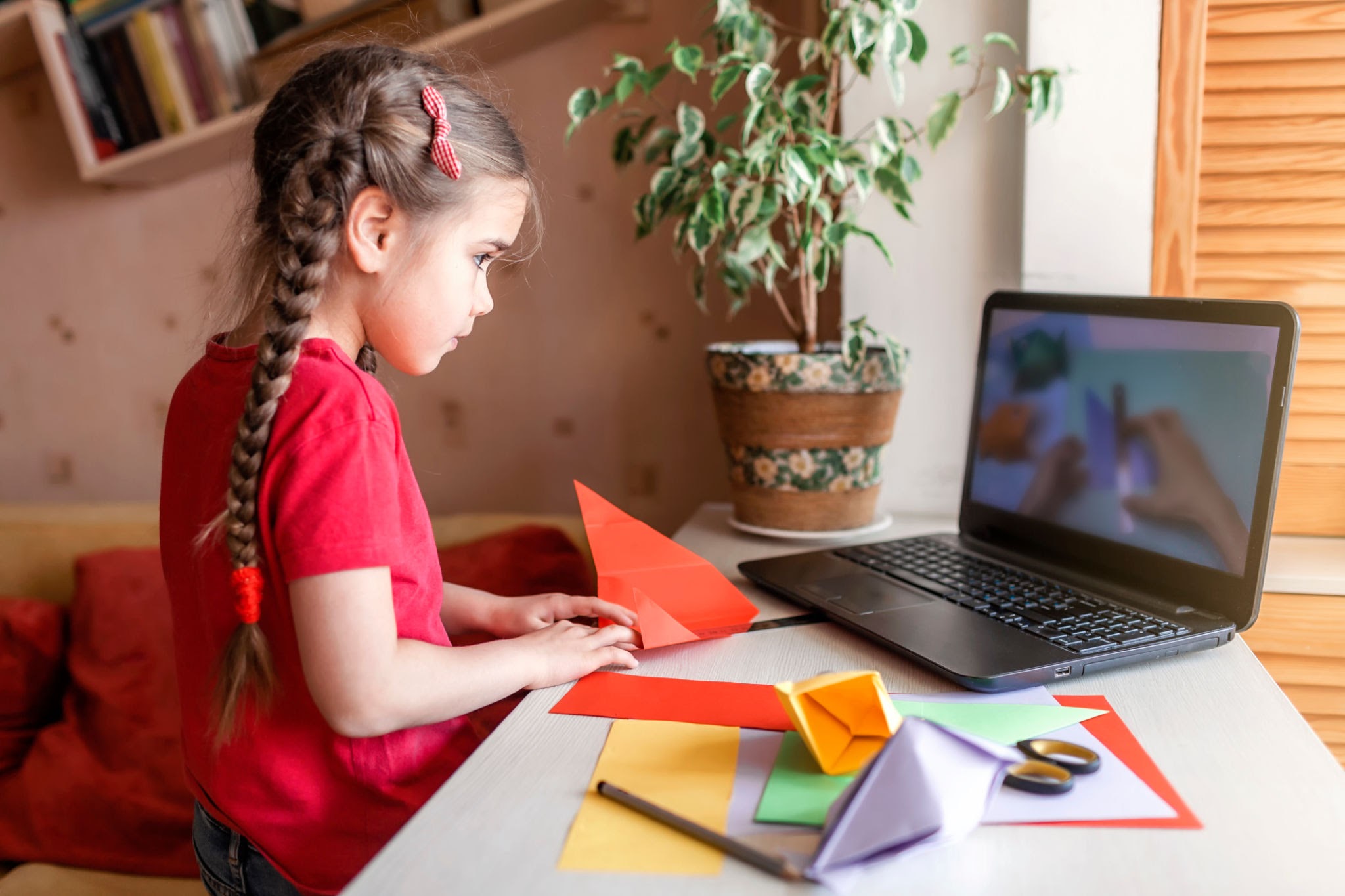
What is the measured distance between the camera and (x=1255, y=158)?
1.06 metres

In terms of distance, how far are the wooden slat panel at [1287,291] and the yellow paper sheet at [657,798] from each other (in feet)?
2.62

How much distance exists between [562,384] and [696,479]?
257 mm

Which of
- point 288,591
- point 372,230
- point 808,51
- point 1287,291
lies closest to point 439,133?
point 372,230

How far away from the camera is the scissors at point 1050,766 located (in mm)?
531

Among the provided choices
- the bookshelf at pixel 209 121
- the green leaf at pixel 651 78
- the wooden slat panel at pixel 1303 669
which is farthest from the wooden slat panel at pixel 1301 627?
the bookshelf at pixel 209 121

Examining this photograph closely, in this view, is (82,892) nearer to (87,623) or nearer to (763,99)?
(87,623)

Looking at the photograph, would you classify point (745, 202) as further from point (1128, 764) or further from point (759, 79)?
point (1128, 764)

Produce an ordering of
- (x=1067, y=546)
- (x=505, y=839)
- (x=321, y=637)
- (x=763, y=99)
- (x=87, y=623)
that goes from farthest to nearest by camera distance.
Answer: (x=87, y=623), (x=763, y=99), (x=1067, y=546), (x=321, y=637), (x=505, y=839)

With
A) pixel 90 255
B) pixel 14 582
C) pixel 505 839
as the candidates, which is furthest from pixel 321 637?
pixel 90 255

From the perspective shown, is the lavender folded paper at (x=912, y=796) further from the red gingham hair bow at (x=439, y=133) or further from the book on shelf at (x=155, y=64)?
the book on shelf at (x=155, y=64)

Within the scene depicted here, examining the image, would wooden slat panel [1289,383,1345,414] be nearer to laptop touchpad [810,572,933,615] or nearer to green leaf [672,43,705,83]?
laptop touchpad [810,572,933,615]

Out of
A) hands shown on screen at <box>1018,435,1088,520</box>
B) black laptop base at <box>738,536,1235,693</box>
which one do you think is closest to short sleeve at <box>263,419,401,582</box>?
black laptop base at <box>738,536,1235,693</box>

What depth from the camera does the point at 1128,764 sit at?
1.84 feet

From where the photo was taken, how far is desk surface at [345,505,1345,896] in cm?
46
